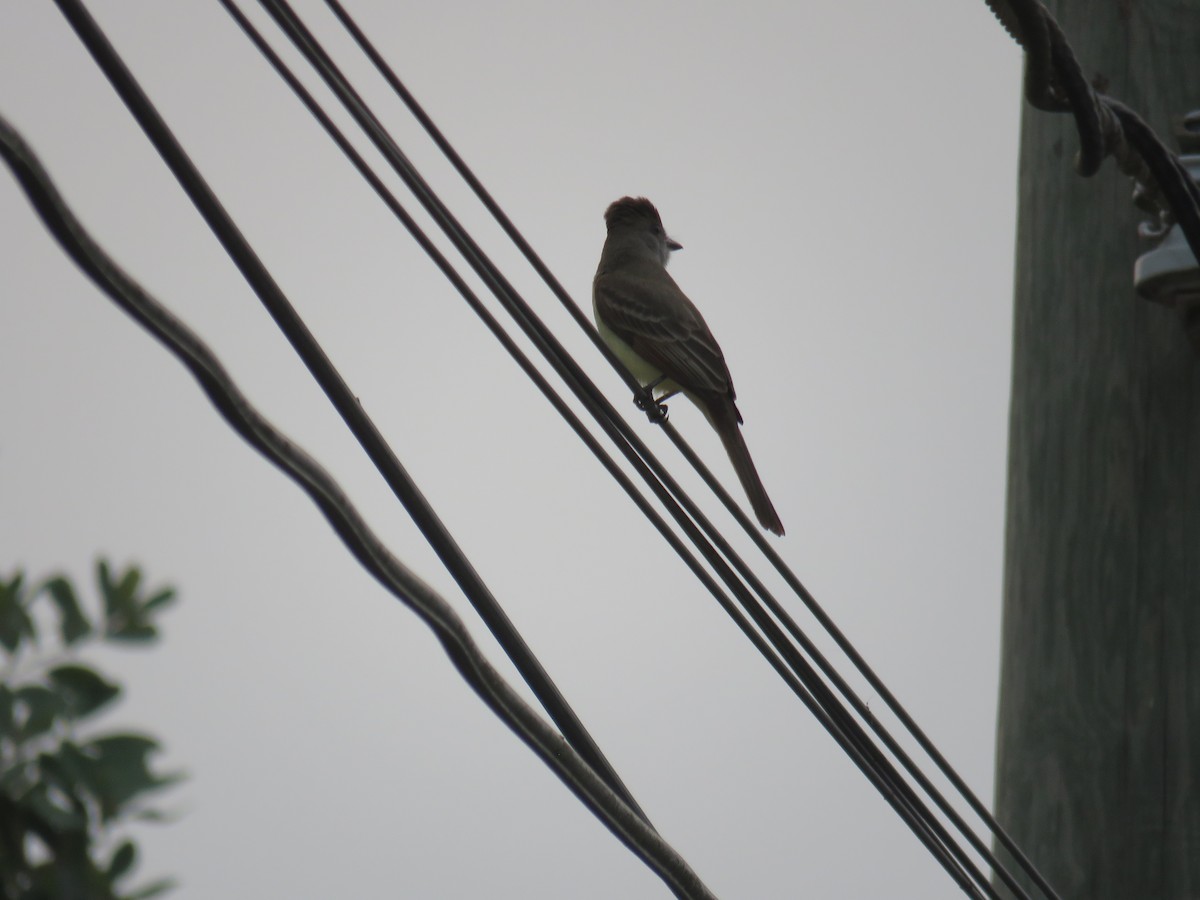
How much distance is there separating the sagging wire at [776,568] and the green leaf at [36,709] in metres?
1.86

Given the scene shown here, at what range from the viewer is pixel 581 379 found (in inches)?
136

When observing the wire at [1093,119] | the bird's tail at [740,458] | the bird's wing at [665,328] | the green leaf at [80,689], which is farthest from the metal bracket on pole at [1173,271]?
the green leaf at [80,689]

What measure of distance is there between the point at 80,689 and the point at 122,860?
17 cm

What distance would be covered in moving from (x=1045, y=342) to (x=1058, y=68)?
2.87ft

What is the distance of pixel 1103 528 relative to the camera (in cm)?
446

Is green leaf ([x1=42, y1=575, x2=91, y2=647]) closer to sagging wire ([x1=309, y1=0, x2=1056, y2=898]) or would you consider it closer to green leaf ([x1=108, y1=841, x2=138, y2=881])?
green leaf ([x1=108, y1=841, x2=138, y2=881])

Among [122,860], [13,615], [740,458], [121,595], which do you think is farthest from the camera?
[740,458]

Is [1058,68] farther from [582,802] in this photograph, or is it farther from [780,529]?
[780,529]

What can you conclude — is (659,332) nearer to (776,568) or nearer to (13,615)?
(776,568)

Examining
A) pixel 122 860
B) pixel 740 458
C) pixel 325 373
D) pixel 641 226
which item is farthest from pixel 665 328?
pixel 122 860

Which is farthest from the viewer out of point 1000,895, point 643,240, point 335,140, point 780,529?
point 643,240

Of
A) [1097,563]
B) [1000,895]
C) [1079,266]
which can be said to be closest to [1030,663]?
[1097,563]

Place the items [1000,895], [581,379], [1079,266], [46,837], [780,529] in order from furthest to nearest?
[780,529]
[1079,266]
[1000,895]
[581,379]
[46,837]

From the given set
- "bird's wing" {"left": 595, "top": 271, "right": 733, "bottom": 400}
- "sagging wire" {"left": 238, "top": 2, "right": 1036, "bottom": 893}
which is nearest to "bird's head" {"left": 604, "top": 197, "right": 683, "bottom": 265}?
"bird's wing" {"left": 595, "top": 271, "right": 733, "bottom": 400}
